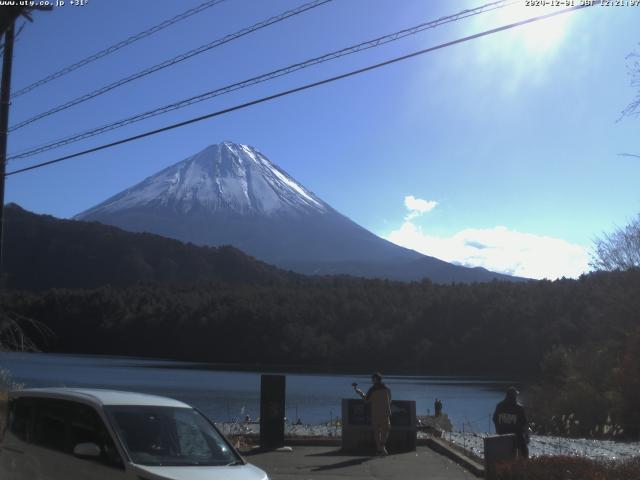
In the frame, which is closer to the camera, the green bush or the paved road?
the green bush

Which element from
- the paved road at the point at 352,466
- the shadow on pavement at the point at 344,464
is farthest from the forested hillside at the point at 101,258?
the shadow on pavement at the point at 344,464

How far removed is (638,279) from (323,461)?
22.2m

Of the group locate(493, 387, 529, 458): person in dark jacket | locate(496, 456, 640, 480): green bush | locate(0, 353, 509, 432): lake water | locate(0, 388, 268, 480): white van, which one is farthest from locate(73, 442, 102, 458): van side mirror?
locate(0, 353, 509, 432): lake water

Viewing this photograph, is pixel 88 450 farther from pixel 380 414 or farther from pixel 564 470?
pixel 380 414

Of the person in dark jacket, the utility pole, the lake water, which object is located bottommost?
the lake water

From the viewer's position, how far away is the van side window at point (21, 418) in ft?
26.3

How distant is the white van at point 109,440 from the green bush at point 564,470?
332 centimetres

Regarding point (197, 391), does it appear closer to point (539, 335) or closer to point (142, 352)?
point (539, 335)

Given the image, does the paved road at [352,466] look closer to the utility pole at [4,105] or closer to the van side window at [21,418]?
the van side window at [21,418]

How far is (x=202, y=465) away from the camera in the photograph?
279 inches

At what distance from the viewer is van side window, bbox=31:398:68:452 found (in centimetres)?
755

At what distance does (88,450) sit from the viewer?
6898 mm

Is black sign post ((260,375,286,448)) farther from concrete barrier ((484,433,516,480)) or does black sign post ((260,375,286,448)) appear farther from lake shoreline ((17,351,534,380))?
lake shoreline ((17,351,534,380))

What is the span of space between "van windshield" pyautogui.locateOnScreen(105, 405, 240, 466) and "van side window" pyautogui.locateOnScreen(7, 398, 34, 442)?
1.21m
